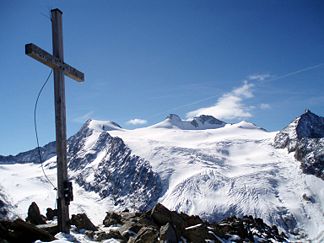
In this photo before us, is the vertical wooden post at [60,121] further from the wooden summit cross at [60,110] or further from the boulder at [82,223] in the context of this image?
the boulder at [82,223]

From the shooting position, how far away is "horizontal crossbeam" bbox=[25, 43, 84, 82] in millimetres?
13328

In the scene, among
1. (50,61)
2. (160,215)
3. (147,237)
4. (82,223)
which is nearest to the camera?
(50,61)

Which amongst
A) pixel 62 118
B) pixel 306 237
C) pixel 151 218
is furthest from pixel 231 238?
pixel 306 237

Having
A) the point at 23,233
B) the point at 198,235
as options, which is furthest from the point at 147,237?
the point at 23,233

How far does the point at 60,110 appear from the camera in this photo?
1483cm

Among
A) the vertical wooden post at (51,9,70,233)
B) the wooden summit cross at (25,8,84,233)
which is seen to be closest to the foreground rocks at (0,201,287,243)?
the vertical wooden post at (51,9,70,233)

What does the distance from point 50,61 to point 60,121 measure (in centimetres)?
211

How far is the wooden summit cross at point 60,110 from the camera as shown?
14211 mm

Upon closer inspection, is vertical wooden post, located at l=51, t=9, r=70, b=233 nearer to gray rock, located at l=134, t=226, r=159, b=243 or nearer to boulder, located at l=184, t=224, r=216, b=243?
gray rock, located at l=134, t=226, r=159, b=243

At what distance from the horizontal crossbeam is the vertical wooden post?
0.66 feet

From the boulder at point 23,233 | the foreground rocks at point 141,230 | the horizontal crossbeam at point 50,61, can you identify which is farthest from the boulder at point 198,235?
the horizontal crossbeam at point 50,61

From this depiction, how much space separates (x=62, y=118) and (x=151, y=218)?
709 cm

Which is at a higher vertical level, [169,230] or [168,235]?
[169,230]

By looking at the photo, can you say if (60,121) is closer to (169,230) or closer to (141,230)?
(141,230)
